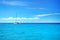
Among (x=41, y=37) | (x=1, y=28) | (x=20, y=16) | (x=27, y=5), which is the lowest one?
(x=41, y=37)

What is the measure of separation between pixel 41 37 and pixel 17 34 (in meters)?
0.39

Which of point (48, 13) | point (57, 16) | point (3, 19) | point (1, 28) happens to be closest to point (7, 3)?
point (3, 19)

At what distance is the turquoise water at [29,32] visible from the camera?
6.68ft

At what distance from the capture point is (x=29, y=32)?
2055mm

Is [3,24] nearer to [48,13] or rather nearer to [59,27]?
[48,13]

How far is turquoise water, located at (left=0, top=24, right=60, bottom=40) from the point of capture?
6.68 feet

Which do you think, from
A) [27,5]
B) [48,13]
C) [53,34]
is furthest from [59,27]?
[27,5]

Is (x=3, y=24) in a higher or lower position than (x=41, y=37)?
higher

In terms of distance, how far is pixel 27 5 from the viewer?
6.72ft

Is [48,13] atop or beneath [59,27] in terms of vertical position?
atop

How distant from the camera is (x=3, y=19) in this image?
2.04m

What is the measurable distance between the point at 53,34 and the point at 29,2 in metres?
0.63

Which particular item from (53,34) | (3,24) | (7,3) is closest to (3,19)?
(3,24)

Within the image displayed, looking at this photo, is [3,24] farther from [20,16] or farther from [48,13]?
[48,13]
